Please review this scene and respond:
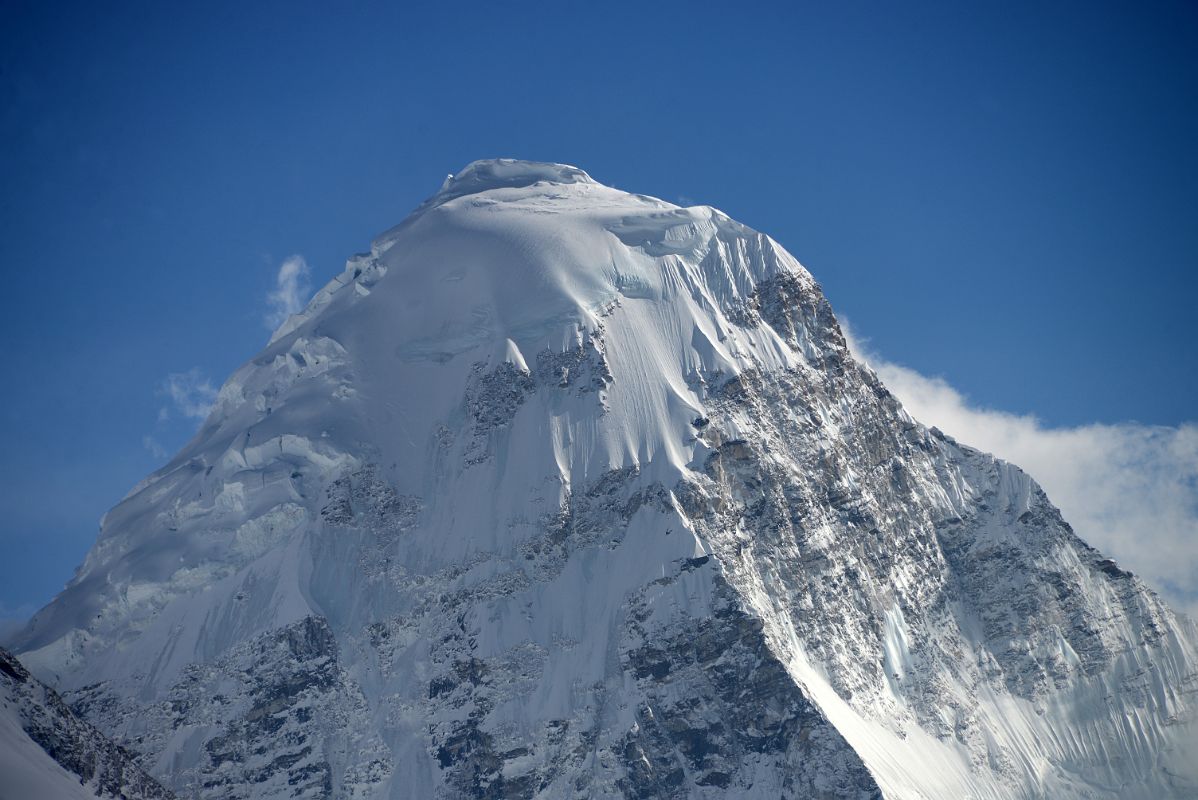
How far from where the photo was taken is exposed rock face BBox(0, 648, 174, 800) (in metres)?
152

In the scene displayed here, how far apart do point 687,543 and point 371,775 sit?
41349mm

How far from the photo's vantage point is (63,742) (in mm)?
154375

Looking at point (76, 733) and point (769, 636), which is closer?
point (76, 733)

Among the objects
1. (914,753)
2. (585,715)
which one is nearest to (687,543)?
(585,715)

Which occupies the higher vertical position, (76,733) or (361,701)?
(361,701)

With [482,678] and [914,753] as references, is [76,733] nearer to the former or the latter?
[482,678]

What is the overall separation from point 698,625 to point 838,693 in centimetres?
1903

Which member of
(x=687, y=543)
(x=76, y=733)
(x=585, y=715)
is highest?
(x=687, y=543)

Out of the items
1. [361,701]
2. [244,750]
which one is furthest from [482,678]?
[244,750]

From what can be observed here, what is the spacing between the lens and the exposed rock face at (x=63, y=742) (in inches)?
5979

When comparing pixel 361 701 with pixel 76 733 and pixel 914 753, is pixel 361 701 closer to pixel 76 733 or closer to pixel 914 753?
pixel 76 733

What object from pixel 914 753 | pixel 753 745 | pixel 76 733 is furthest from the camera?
pixel 914 753

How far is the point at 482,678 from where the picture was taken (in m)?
195

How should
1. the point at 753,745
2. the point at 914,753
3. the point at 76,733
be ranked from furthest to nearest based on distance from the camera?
1. the point at 914,753
2. the point at 753,745
3. the point at 76,733
